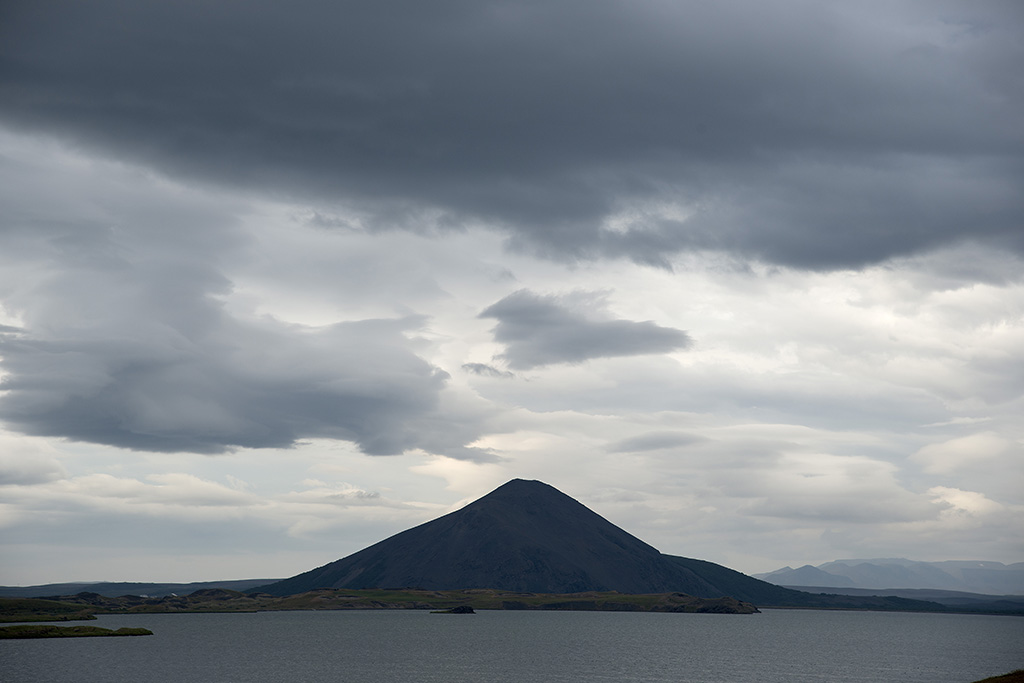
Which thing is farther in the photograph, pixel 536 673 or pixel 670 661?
pixel 670 661

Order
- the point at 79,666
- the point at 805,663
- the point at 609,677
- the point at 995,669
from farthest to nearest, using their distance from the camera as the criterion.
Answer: the point at 805,663
the point at 995,669
the point at 79,666
the point at 609,677

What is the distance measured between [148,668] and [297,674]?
101 feet

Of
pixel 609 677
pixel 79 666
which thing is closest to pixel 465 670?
pixel 609 677

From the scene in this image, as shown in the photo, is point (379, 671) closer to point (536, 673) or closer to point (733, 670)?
point (536, 673)

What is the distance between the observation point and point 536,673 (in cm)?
15938

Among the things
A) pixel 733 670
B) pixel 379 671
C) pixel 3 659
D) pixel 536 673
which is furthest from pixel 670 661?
pixel 3 659

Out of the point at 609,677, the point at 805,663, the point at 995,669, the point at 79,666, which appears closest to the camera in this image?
the point at 609,677

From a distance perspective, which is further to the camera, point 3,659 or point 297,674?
point 3,659

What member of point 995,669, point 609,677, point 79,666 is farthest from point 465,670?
point 995,669

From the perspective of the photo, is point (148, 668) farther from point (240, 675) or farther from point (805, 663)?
point (805, 663)

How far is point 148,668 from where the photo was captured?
532ft

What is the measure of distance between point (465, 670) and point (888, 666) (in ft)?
305

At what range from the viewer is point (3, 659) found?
172m

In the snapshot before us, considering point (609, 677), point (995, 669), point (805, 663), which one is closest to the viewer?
point (609, 677)
